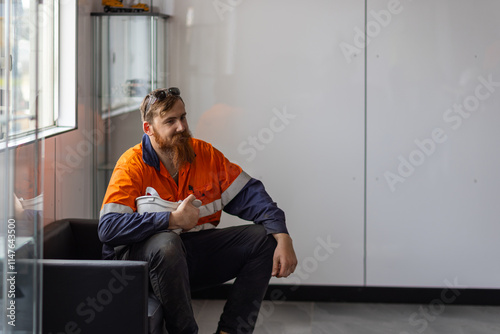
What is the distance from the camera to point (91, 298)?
8.31 feet

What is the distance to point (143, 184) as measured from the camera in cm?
301

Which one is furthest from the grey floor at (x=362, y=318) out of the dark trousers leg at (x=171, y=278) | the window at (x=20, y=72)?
the window at (x=20, y=72)

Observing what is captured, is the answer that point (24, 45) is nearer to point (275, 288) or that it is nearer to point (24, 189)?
point (24, 189)

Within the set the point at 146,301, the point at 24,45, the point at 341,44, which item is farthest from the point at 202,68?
the point at 24,45

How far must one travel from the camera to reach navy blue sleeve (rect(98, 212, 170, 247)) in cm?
282

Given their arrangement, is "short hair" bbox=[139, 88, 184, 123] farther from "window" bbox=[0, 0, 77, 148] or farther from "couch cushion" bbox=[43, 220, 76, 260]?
"window" bbox=[0, 0, 77, 148]

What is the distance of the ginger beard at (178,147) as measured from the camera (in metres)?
3.09

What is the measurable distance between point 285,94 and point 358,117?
440 millimetres

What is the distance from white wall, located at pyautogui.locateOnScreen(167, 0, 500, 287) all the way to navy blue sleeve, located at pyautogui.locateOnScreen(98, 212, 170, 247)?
1.48 m

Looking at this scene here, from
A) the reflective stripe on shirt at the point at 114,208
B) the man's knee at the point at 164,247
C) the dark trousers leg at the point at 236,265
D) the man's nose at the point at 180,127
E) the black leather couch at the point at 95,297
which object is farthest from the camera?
the man's nose at the point at 180,127

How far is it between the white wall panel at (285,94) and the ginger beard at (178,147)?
1152 millimetres

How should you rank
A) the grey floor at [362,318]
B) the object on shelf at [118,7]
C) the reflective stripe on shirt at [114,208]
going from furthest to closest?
the object on shelf at [118,7] < the grey floor at [362,318] < the reflective stripe on shirt at [114,208]

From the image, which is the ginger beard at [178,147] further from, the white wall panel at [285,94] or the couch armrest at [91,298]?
the white wall panel at [285,94]

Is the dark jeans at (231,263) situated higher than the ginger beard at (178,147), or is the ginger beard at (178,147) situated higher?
the ginger beard at (178,147)
